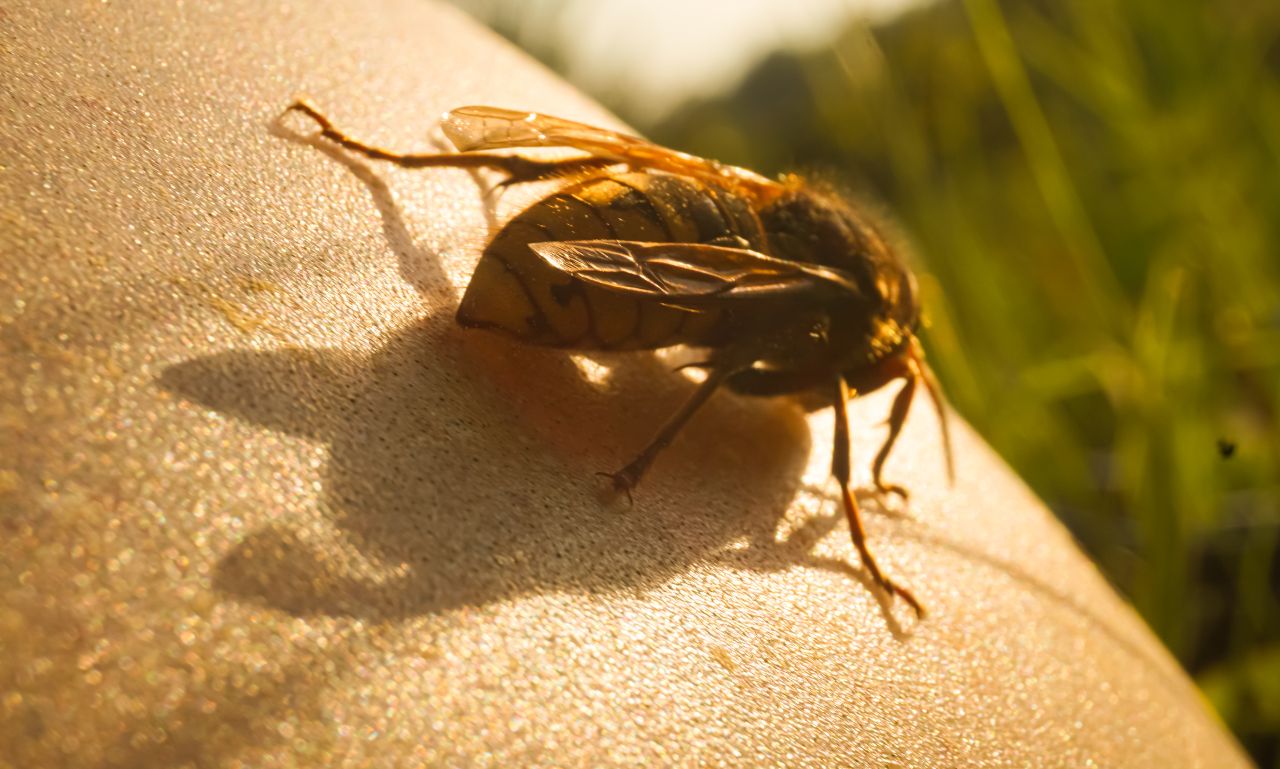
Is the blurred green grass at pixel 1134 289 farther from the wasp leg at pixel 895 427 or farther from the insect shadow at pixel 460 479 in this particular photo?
the insect shadow at pixel 460 479

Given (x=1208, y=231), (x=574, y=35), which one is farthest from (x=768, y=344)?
(x=574, y=35)

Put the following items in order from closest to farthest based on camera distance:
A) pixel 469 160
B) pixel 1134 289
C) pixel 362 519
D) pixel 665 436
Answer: pixel 362 519 < pixel 665 436 < pixel 469 160 < pixel 1134 289

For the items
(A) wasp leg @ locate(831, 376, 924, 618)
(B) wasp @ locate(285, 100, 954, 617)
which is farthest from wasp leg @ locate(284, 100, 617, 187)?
(A) wasp leg @ locate(831, 376, 924, 618)

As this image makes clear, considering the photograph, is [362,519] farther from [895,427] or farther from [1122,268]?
[1122,268]

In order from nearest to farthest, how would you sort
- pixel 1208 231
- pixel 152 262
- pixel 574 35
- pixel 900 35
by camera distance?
pixel 152 262 < pixel 1208 231 < pixel 574 35 < pixel 900 35

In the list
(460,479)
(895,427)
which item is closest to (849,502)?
(895,427)

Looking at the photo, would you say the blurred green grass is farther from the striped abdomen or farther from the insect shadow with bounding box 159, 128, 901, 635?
the insect shadow with bounding box 159, 128, 901, 635

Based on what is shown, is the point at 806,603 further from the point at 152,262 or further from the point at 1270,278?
the point at 1270,278
